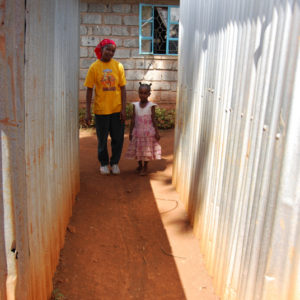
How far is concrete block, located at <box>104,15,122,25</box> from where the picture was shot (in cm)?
987

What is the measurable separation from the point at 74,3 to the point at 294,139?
11.8ft

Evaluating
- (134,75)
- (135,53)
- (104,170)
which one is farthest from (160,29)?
(104,170)

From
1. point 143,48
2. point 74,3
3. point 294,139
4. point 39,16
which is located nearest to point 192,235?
point 294,139

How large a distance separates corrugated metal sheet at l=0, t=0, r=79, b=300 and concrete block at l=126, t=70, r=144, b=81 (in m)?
6.80

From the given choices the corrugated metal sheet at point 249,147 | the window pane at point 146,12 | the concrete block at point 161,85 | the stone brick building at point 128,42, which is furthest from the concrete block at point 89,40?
the corrugated metal sheet at point 249,147

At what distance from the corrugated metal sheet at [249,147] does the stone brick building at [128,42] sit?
6.21m

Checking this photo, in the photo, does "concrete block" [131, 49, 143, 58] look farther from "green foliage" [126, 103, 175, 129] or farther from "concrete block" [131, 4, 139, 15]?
"green foliage" [126, 103, 175, 129]

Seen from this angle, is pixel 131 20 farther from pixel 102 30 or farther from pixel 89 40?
pixel 89 40

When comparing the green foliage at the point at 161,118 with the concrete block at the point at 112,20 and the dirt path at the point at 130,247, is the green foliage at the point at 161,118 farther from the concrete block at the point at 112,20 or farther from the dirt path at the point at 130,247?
the dirt path at the point at 130,247

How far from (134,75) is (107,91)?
5.04 metres

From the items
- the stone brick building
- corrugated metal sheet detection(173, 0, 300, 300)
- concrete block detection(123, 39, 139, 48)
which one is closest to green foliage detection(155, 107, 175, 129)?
the stone brick building

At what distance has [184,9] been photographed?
5.00m

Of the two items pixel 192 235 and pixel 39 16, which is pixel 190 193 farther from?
pixel 39 16

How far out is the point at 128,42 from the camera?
33.0ft
